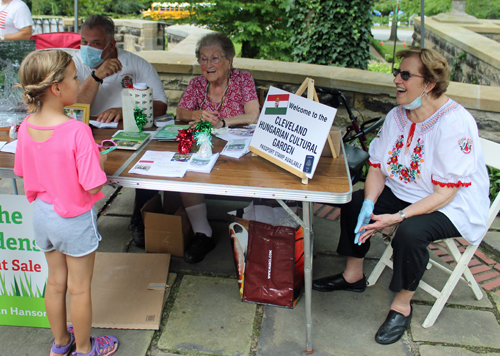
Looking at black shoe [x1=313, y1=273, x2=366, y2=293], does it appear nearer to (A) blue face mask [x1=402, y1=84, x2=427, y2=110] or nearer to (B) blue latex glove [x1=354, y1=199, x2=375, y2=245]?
(B) blue latex glove [x1=354, y1=199, x2=375, y2=245]

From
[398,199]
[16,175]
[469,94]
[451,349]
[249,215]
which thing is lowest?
Answer: [451,349]

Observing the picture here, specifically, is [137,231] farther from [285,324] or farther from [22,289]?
[285,324]

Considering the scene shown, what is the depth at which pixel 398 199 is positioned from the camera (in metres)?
2.45

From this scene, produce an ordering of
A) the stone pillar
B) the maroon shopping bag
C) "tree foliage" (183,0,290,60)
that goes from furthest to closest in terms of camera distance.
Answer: the stone pillar
"tree foliage" (183,0,290,60)
the maroon shopping bag

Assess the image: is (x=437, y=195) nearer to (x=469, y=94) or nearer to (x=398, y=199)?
(x=398, y=199)

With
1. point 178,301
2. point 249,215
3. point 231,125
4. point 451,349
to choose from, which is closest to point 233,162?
point 249,215

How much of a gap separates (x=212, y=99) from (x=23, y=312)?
1.78 metres

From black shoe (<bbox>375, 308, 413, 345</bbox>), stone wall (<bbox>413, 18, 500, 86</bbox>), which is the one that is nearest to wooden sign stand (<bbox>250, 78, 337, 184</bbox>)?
black shoe (<bbox>375, 308, 413, 345</bbox>)

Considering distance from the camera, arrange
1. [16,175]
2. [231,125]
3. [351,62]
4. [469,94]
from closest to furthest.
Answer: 1. [16,175]
2. [231,125]
3. [469,94]
4. [351,62]

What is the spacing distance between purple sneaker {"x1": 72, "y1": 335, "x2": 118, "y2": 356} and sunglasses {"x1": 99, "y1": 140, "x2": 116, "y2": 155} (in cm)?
92

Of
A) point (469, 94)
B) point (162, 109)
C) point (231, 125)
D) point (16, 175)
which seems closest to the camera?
point (16, 175)

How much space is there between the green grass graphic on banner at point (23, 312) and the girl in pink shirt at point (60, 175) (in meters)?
0.39

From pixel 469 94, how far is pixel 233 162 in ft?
8.02

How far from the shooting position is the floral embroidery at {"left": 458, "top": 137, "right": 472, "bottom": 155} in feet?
6.82
